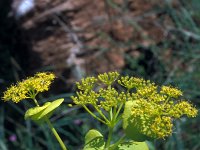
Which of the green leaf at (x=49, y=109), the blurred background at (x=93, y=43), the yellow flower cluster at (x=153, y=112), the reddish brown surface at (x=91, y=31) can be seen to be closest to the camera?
the yellow flower cluster at (x=153, y=112)

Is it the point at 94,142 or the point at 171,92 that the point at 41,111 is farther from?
the point at 171,92

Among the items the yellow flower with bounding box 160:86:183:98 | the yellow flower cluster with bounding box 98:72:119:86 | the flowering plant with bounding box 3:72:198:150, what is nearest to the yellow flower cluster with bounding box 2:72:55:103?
the flowering plant with bounding box 3:72:198:150

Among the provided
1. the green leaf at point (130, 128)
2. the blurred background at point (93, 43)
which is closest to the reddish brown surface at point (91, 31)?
the blurred background at point (93, 43)

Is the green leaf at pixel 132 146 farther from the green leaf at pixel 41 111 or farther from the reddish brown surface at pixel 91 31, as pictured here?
the reddish brown surface at pixel 91 31

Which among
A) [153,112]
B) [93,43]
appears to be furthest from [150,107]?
[93,43]

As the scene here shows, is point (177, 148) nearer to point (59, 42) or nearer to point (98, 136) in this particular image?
point (59, 42)
